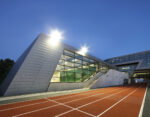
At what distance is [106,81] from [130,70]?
37.8 metres

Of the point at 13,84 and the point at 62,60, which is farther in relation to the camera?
the point at 62,60

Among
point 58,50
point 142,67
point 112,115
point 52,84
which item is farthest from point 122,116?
point 142,67

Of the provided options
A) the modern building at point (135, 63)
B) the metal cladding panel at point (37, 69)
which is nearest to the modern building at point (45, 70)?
the metal cladding panel at point (37, 69)

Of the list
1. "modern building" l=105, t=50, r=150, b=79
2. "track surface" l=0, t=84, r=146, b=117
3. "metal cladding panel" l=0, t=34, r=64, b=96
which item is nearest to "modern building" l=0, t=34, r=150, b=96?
"metal cladding panel" l=0, t=34, r=64, b=96

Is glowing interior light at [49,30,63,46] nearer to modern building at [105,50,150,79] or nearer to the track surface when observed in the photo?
the track surface

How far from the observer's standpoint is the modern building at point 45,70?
31.4ft

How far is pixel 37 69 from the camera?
10.9m

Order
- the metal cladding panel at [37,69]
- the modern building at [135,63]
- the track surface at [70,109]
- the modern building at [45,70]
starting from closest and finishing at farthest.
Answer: the track surface at [70,109], the metal cladding panel at [37,69], the modern building at [45,70], the modern building at [135,63]

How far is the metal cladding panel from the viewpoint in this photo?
368 inches

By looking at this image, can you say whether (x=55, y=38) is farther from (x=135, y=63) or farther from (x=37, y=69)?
(x=135, y=63)

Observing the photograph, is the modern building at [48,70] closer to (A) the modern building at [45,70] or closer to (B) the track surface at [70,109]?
(A) the modern building at [45,70]

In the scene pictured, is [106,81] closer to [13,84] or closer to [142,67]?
[13,84]

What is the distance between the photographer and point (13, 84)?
8977 mm

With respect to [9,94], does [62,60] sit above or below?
above
